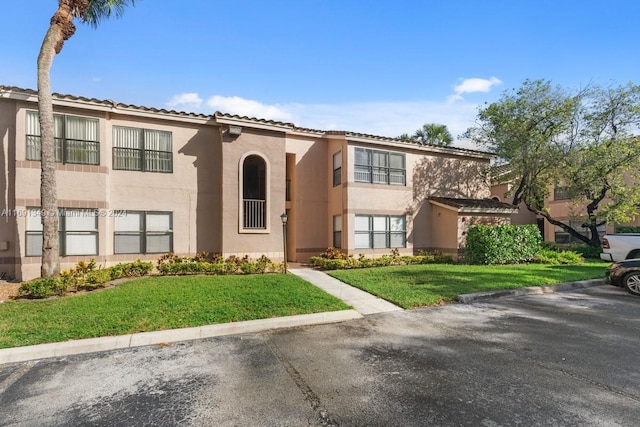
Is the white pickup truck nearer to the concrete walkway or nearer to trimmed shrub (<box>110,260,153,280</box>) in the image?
the concrete walkway

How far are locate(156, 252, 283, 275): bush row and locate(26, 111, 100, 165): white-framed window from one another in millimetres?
4308

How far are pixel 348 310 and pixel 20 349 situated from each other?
5.95 meters

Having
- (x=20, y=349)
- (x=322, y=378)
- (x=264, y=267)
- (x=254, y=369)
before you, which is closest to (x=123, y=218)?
(x=264, y=267)

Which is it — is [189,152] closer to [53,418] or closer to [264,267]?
[264,267]

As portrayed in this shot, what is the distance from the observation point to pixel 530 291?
10289mm

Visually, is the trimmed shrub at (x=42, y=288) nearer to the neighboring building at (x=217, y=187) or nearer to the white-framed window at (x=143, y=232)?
the neighboring building at (x=217, y=187)

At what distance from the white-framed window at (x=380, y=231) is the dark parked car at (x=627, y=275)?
805 cm

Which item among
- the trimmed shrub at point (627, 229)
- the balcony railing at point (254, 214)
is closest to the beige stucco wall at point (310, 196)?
the balcony railing at point (254, 214)

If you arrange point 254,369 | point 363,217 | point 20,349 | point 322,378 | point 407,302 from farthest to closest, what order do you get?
point 363,217 → point 407,302 → point 20,349 → point 254,369 → point 322,378

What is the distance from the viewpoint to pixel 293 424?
3.49 m

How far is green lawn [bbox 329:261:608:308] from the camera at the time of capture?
950 centimetres

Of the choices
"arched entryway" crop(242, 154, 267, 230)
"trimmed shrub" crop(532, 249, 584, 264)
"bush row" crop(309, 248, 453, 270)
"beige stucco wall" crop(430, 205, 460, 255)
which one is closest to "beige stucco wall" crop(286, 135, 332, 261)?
"bush row" crop(309, 248, 453, 270)

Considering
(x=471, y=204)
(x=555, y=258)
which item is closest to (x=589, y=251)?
(x=555, y=258)

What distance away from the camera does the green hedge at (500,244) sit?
15.2 meters
